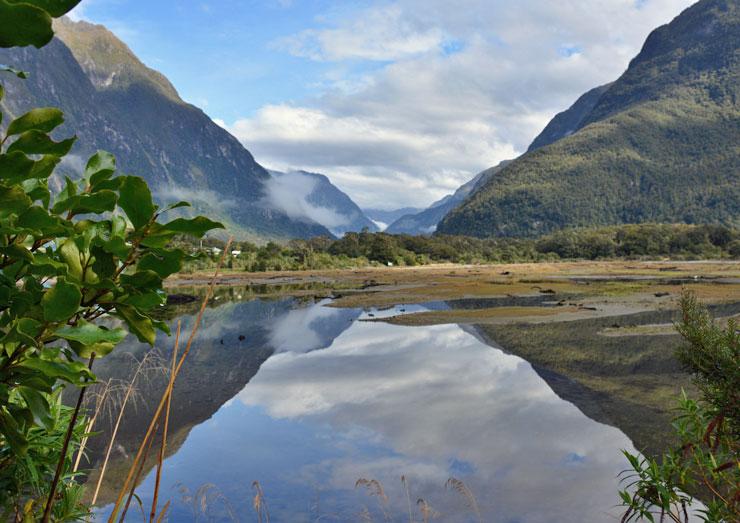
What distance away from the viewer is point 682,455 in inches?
140

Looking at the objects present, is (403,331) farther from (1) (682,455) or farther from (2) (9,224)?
(2) (9,224)

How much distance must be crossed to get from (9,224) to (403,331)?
77.4 feet

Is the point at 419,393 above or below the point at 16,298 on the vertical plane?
below

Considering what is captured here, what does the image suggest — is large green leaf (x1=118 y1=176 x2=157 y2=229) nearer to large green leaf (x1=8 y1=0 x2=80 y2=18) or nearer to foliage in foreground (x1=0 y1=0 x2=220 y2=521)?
foliage in foreground (x1=0 y1=0 x2=220 y2=521)

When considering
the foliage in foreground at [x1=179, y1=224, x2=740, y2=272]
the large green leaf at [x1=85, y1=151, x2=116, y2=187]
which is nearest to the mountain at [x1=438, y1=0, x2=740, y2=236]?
the foliage in foreground at [x1=179, y1=224, x2=740, y2=272]

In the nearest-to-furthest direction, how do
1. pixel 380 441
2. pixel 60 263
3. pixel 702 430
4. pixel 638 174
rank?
pixel 60 263 → pixel 702 430 → pixel 380 441 → pixel 638 174

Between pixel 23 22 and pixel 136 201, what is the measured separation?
15.1 inches

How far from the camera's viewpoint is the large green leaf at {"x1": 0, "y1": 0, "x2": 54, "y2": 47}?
2.66ft

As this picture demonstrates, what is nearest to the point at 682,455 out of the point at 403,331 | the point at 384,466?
the point at 384,466

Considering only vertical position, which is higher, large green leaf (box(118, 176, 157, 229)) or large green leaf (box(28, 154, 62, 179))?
large green leaf (box(28, 154, 62, 179))

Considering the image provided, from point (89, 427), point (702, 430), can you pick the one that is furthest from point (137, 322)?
point (702, 430)

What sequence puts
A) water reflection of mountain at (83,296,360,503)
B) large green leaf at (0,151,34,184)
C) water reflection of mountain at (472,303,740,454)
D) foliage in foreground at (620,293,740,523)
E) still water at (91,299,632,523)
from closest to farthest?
1. large green leaf at (0,151,34,184)
2. foliage in foreground at (620,293,740,523)
3. still water at (91,299,632,523)
4. water reflection of mountain at (83,296,360,503)
5. water reflection of mountain at (472,303,740,454)

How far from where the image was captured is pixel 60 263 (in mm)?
1103

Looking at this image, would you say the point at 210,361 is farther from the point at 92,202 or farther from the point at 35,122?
the point at 35,122
